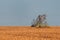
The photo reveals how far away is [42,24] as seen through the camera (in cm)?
4147

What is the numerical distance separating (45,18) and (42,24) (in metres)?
1.08

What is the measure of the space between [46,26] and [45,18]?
131cm

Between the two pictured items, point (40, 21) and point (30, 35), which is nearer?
point (30, 35)

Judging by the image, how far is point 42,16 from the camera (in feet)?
137

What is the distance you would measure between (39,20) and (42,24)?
81 cm

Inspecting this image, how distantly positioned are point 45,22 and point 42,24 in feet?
1.89

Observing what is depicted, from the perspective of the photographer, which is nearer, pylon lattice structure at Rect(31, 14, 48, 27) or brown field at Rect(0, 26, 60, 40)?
brown field at Rect(0, 26, 60, 40)

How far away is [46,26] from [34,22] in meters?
2.16

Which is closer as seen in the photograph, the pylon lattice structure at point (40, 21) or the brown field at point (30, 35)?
the brown field at point (30, 35)

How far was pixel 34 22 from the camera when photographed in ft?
139

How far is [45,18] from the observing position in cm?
4131

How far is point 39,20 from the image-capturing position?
137ft
